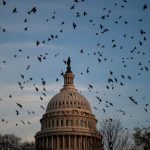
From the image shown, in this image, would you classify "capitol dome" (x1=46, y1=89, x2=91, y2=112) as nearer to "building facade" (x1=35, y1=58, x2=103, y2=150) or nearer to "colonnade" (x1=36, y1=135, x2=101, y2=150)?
"building facade" (x1=35, y1=58, x2=103, y2=150)

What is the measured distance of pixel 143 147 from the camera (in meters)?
72.2

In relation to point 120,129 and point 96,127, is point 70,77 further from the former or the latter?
point 120,129

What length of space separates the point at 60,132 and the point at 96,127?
49.1ft

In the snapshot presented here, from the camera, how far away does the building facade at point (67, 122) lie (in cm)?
13775

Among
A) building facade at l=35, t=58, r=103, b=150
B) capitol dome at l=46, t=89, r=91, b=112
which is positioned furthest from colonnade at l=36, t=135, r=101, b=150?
capitol dome at l=46, t=89, r=91, b=112

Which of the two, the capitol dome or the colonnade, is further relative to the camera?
the capitol dome

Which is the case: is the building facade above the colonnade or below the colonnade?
above

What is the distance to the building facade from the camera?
5423 inches

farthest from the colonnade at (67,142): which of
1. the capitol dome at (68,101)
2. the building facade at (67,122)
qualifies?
the capitol dome at (68,101)

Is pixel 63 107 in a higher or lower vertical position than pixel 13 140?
higher

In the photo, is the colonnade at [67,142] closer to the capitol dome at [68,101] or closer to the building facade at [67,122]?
the building facade at [67,122]

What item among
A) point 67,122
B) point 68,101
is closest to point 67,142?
point 67,122

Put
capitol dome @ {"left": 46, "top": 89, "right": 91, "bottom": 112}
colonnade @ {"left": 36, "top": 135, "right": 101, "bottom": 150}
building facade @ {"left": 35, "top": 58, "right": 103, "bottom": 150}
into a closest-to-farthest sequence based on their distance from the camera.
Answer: colonnade @ {"left": 36, "top": 135, "right": 101, "bottom": 150}
building facade @ {"left": 35, "top": 58, "right": 103, "bottom": 150}
capitol dome @ {"left": 46, "top": 89, "right": 91, "bottom": 112}

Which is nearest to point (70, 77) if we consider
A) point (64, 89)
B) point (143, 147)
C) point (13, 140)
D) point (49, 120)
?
point (64, 89)
